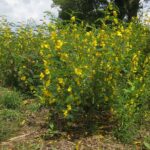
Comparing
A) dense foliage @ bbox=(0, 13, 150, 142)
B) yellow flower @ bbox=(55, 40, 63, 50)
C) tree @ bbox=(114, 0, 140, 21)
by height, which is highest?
tree @ bbox=(114, 0, 140, 21)

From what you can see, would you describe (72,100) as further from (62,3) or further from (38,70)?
(62,3)

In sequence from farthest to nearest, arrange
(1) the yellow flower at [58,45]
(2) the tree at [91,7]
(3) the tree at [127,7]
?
(3) the tree at [127,7] → (2) the tree at [91,7] → (1) the yellow flower at [58,45]

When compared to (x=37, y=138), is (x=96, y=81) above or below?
above

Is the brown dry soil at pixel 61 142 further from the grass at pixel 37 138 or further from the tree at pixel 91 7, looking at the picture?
A: the tree at pixel 91 7

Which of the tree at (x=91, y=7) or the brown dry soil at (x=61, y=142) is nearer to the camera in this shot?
the brown dry soil at (x=61, y=142)

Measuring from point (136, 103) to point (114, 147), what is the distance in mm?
579

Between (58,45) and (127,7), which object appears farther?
(127,7)

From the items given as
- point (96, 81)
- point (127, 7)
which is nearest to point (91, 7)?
point (127, 7)

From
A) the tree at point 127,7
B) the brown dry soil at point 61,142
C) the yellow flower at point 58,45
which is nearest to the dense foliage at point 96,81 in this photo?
the yellow flower at point 58,45

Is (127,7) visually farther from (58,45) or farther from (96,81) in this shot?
(58,45)

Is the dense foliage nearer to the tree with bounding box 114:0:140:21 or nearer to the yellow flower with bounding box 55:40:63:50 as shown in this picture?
the yellow flower with bounding box 55:40:63:50

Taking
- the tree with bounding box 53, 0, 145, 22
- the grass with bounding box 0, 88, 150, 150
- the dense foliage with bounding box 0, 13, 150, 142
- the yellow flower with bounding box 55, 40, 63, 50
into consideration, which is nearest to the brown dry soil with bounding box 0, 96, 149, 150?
the grass with bounding box 0, 88, 150, 150

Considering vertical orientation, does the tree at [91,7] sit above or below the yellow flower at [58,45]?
above

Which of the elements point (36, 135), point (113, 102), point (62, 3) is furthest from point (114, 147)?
point (62, 3)
